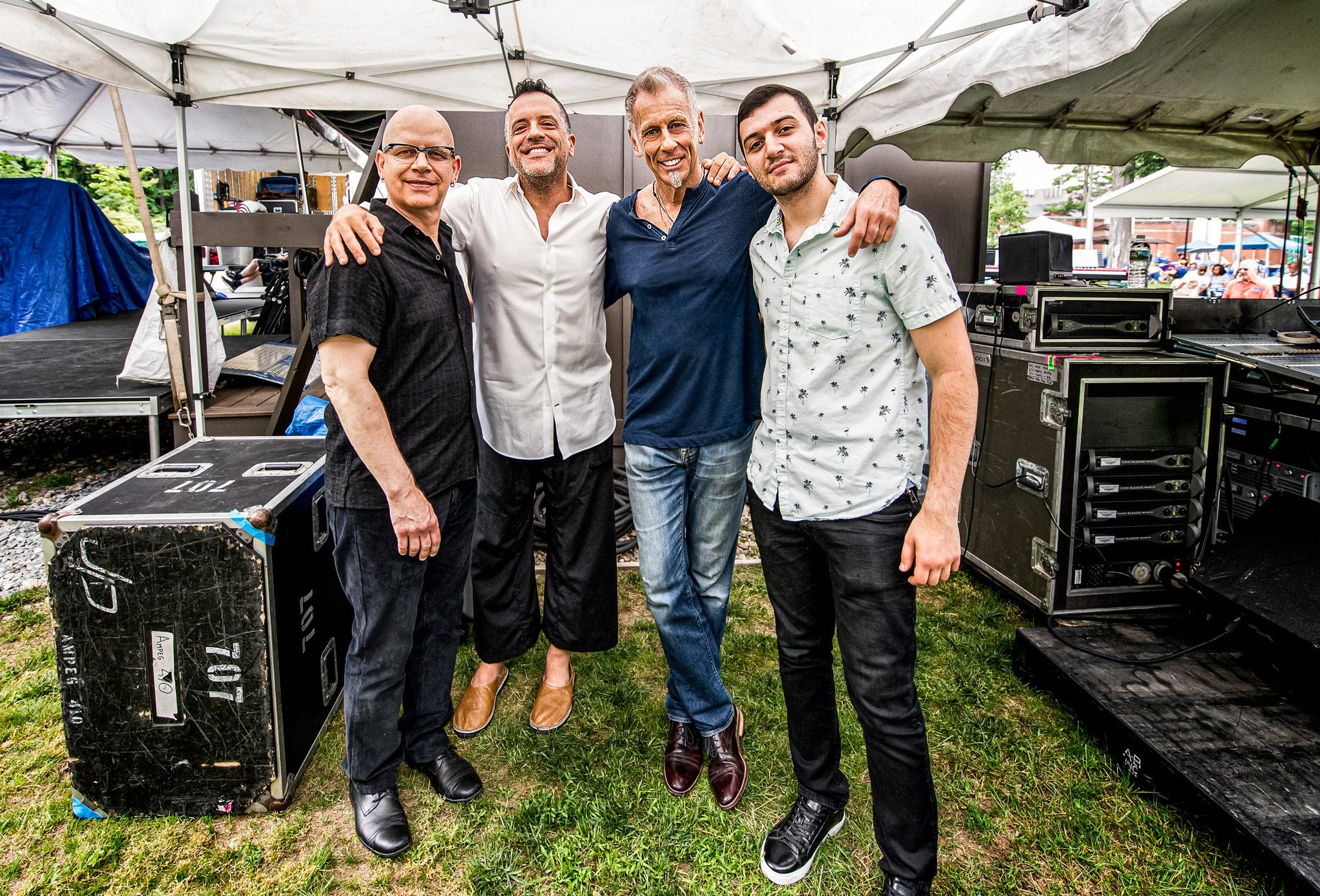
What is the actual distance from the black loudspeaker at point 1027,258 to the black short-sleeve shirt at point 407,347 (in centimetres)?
304

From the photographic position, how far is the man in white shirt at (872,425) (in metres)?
1.64

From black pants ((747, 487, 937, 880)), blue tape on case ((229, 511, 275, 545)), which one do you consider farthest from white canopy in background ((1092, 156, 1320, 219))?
blue tape on case ((229, 511, 275, 545))

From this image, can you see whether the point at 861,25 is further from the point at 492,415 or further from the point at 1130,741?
the point at 1130,741

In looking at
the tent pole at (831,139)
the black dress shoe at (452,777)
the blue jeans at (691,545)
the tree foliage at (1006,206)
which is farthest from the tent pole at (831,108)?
the tree foliage at (1006,206)

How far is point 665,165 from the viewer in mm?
2078

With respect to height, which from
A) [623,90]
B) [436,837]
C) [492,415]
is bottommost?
[436,837]

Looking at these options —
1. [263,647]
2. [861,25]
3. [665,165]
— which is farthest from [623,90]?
[263,647]

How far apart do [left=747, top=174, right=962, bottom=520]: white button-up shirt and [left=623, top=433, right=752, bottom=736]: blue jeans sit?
0.40 m

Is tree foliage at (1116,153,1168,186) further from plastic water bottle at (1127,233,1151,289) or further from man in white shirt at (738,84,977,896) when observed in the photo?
man in white shirt at (738,84,977,896)

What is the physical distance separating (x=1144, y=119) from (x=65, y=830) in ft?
22.4

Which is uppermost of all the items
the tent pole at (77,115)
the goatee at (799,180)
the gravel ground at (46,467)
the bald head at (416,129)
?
the tent pole at (77,115)

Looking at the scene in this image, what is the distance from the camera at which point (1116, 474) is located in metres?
3.27

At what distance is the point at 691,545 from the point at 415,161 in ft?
4.61

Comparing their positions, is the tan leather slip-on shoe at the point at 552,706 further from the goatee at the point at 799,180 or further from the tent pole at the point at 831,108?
the tent pole at the point at 831,108
